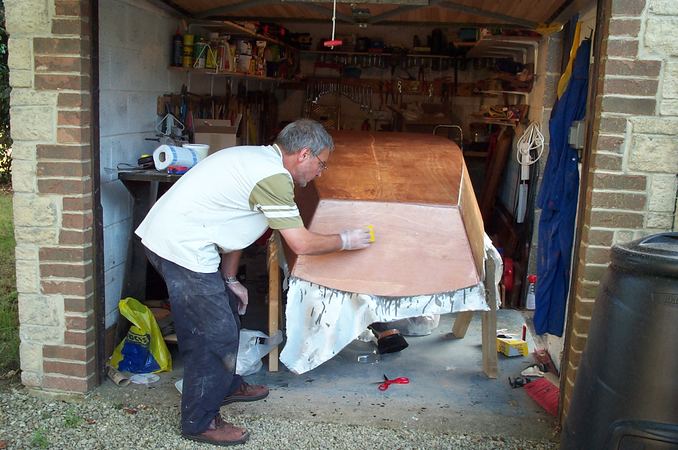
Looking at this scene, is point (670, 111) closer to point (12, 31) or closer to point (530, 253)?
point (530, 253)

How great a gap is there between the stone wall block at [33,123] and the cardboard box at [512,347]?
3243 mm

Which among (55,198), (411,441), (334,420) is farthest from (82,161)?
(411,441)

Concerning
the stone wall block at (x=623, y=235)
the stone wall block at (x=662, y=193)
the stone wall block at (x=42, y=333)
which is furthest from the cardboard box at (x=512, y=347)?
the stone wall block at (x=42, y=333)

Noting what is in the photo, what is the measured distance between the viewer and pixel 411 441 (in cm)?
374

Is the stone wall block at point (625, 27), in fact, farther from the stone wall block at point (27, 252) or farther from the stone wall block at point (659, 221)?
the stone wall block at point (27, 252)

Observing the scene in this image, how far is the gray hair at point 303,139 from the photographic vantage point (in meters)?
3.54

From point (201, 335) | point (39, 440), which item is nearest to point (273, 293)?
point (201, 335)

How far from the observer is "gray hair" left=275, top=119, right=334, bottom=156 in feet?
11.6

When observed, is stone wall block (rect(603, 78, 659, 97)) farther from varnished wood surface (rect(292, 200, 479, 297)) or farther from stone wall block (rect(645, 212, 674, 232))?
varnished wood surface (rect(292, 200, 479, 297))

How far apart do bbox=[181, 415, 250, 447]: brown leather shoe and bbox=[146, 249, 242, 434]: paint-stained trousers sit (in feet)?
0.10

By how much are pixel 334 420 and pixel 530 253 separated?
290cm

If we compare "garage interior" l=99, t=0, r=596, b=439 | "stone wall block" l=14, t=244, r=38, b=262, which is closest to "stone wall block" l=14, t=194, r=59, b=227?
"stone wall block" l=14, t=244, r=38, b=262

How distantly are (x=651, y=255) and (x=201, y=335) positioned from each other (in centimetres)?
214

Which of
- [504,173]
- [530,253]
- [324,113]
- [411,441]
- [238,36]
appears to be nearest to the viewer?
[411,441]
